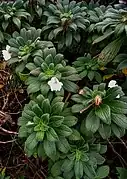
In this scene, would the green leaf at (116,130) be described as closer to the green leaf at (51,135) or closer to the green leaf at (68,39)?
the green leaf at (51,135)

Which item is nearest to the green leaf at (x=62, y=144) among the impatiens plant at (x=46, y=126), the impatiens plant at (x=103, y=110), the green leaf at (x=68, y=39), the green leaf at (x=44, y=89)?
the impatiens plant at (x=46, y=126)

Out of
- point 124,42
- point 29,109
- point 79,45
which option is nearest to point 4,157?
point 29,109

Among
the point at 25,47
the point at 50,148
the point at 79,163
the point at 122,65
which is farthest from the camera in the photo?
the point at 25,47

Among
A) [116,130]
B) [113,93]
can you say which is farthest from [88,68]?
[116,130]

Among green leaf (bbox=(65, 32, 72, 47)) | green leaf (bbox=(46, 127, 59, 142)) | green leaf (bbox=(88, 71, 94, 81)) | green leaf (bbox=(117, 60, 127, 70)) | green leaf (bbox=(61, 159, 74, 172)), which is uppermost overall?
green leaf (bbox=(65, 32, 72, 47))

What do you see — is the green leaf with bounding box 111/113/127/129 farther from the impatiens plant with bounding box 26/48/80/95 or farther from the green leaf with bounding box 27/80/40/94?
the green leaf with bounding box 27/80/40/94

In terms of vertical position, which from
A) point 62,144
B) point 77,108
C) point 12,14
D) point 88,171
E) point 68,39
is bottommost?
point 88,171

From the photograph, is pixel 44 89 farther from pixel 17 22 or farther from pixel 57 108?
pixel 17 22

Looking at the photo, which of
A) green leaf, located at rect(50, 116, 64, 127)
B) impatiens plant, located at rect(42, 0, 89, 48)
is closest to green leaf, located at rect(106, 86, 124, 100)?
green leaf, located at rect(50, 116, 64, 127)
